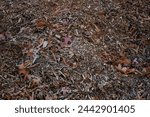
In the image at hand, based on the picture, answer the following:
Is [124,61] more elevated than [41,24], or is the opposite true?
[41,24]

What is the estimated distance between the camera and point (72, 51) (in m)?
4.07

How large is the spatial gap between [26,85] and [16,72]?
8.3 inches

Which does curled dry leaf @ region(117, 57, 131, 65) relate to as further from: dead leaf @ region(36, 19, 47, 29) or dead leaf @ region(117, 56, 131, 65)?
dead leaf @ region(36, 19, 47, 29)

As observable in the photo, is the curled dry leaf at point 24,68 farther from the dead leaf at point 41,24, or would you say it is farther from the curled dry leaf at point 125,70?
the curled dry leaf at point 125,70

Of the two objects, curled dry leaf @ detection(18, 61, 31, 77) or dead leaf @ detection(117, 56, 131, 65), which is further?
dead leaf @ detection(117, 56, 131, 65)

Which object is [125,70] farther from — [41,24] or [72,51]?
[41,24]

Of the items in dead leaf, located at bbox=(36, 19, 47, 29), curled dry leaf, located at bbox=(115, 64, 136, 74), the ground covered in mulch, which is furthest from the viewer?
dead leaf, located at bbox=(36, 19, 47, 29)

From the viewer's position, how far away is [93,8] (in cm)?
475

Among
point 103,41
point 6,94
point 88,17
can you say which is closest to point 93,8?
point 88,17

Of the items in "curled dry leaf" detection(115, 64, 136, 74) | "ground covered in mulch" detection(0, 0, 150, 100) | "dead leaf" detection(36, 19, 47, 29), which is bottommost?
"curled dry leaf" detection(115, 64, 136, 74)

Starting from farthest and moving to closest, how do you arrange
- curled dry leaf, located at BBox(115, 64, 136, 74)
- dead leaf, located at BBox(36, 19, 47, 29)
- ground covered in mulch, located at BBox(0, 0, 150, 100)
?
dead leaf, located at BBox(36, 19, 47, 29) → curled dry leaf, located at BBox(115, 64, 136, 74) → ground covered in mulch, located at BBox(0, 0, 150, 100)

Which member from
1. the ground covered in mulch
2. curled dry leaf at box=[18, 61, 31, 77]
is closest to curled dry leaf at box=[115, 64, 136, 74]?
the ground covered in mulch

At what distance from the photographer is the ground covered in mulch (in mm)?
3809

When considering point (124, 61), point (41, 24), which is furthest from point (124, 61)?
point (41, 24)
